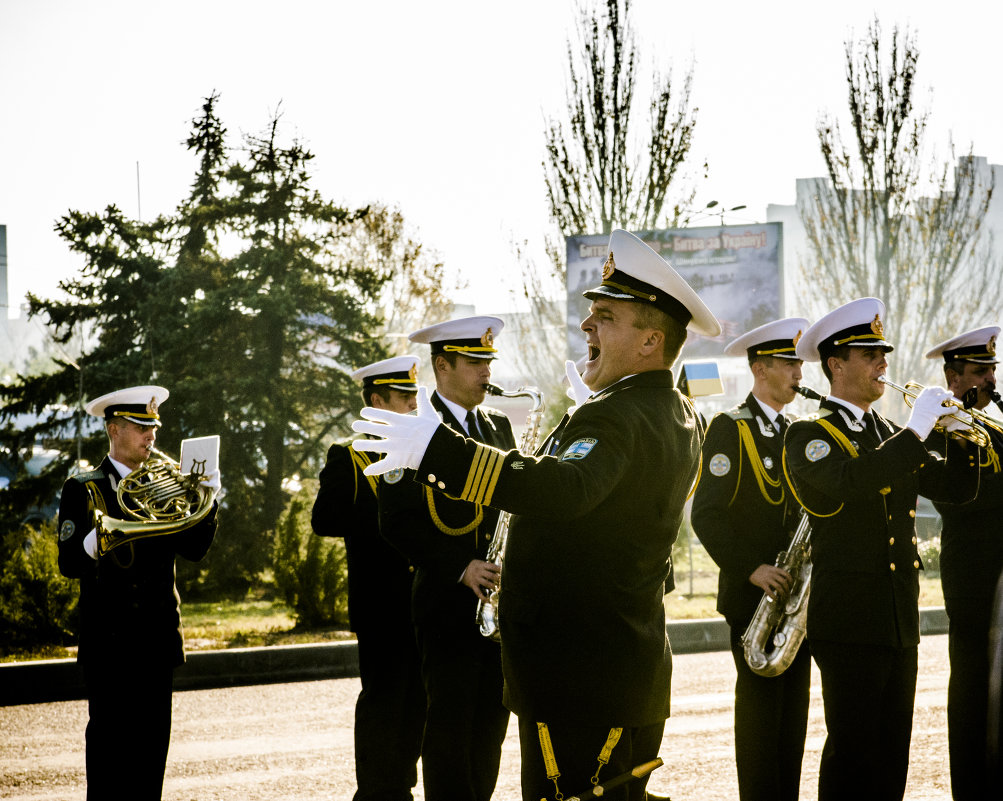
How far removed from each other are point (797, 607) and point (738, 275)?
2154cm

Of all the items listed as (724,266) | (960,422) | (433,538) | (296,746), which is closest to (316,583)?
(296,746)

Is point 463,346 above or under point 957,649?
above

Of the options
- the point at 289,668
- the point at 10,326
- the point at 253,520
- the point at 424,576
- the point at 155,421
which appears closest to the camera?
the point at 424,576

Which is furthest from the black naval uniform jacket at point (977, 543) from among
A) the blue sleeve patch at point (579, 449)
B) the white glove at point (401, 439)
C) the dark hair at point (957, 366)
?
the white glove at point (401, 439)

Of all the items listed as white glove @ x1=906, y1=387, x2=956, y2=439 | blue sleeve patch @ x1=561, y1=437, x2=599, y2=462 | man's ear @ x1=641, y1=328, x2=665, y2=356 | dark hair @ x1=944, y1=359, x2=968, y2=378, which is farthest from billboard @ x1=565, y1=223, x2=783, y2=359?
blue sleeve patch @ x1=561, y1=437, x2=599, y2=462

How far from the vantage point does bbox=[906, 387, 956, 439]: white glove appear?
15.4ft

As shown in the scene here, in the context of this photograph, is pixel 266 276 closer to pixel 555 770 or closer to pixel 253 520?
pixel 253 520

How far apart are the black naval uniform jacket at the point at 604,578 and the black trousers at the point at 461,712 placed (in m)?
1.33

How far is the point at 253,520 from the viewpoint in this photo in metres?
19.0

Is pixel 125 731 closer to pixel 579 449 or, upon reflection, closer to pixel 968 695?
pixel 579 449

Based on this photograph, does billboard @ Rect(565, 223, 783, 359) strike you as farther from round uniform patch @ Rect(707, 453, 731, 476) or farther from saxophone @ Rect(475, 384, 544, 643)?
saxophone @ Rect(475, 384, 544, 643)

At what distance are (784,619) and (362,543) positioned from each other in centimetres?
197

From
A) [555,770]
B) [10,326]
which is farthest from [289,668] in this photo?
[10,326]

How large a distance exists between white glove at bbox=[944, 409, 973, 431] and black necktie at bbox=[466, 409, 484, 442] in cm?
204
